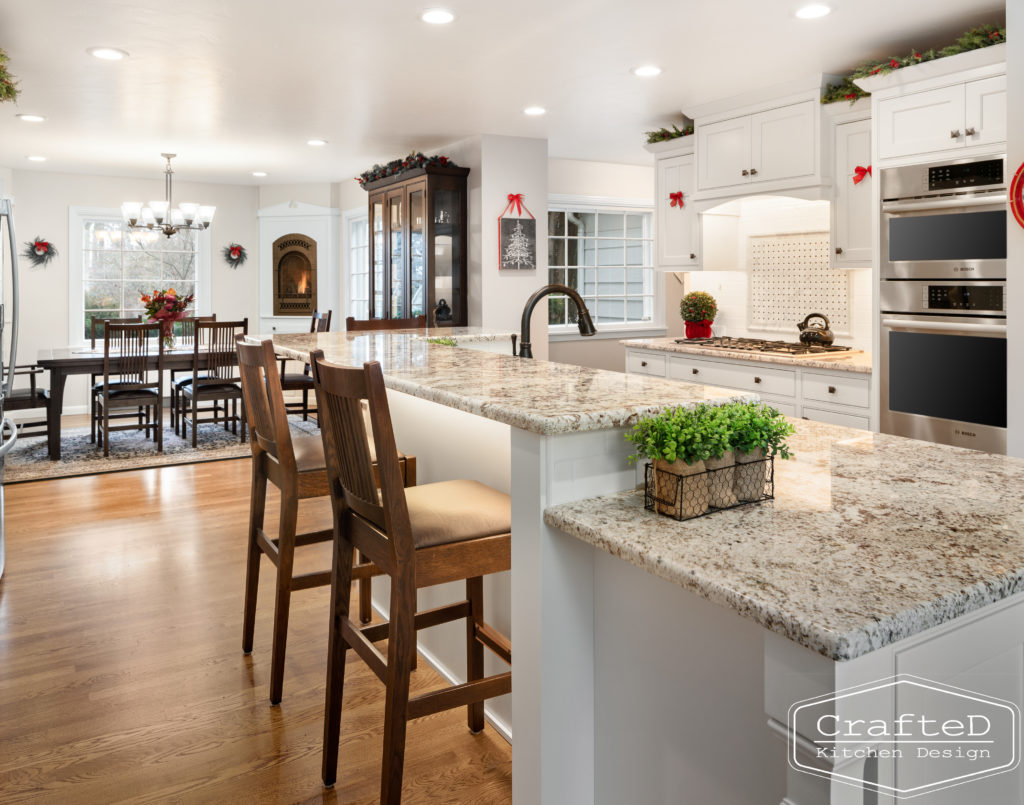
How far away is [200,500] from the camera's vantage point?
482cm

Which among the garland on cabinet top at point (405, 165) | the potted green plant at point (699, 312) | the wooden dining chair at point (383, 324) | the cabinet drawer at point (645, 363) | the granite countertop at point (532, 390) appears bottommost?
the granite countertop at point (532, 390)

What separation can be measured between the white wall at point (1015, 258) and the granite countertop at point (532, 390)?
196 centimetres

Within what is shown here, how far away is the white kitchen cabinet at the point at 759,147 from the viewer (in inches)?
174

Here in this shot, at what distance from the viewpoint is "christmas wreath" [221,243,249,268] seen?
9.01m

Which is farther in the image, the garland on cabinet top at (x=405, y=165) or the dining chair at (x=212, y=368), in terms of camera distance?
the dining chair at (x=212, y=368)

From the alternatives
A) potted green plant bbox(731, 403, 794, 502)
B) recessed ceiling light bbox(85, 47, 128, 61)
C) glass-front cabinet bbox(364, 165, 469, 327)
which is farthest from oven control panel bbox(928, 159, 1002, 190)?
recessed ceiling light bbox(85, 47, 128, 61)

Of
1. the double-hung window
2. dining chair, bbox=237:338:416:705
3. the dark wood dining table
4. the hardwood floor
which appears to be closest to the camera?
the hardwood floor

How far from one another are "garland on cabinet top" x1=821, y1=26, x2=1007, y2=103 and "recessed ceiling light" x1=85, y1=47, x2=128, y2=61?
368 centimetres

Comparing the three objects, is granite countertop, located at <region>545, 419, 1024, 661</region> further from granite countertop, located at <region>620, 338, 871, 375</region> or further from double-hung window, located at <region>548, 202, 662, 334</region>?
double-hung window, located at <region>548, 202, 662, 334</region>

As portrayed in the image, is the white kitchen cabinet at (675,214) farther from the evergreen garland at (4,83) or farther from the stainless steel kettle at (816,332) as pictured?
the evergreen garland at (4,83)

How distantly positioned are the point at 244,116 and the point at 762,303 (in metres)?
3.82

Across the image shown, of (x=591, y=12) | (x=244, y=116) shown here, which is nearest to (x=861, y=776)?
(x=591, y=12)

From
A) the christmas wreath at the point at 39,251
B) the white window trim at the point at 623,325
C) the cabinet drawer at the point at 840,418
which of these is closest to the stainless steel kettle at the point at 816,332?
the cabinet drawer at the point at 840,418

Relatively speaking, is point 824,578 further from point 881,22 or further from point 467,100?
point 467,100
